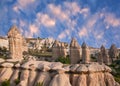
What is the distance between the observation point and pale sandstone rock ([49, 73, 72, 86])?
85.8 feet

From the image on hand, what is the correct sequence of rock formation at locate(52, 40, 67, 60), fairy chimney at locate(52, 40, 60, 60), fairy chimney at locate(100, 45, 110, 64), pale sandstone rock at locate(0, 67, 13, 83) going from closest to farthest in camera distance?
pale sandstone rock at locate(0, 67, 13, 83) < fairy chimney at locate(52, 40, 60, 60) < rock formation at locate(52, 40, 67, 60) < fairy chimney at locate(100, 45, 110, 64)

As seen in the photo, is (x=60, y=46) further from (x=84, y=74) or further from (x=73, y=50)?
(x=84, y=74)

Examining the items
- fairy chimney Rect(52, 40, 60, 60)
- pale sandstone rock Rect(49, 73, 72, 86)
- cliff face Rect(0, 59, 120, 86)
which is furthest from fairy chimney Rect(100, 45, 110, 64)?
pale sandstone rock Rect(49, 73, 72, 86)

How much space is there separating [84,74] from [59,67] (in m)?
3.23

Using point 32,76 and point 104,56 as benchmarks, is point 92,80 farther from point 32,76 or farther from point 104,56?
point 104,56

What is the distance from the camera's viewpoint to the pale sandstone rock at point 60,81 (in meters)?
26.1

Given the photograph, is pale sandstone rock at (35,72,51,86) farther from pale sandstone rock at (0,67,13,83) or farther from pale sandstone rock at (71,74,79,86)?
pale sandstone rock at (0,67,13,83)

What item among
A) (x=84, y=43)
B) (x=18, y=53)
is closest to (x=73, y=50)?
(x=84, y=43)

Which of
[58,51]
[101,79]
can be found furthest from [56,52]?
[101,79]

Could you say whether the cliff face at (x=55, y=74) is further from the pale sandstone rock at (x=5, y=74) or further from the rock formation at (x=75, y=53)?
the rock formation at (x=75, y=53)

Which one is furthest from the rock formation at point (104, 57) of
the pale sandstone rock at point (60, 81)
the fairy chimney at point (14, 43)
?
the pale sandstone rock at point (60, 81)

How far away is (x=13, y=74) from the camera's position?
2912cm

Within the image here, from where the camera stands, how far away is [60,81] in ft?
86.1

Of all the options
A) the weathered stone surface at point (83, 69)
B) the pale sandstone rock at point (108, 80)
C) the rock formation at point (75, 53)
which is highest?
the rock formation at point (75, 53)
